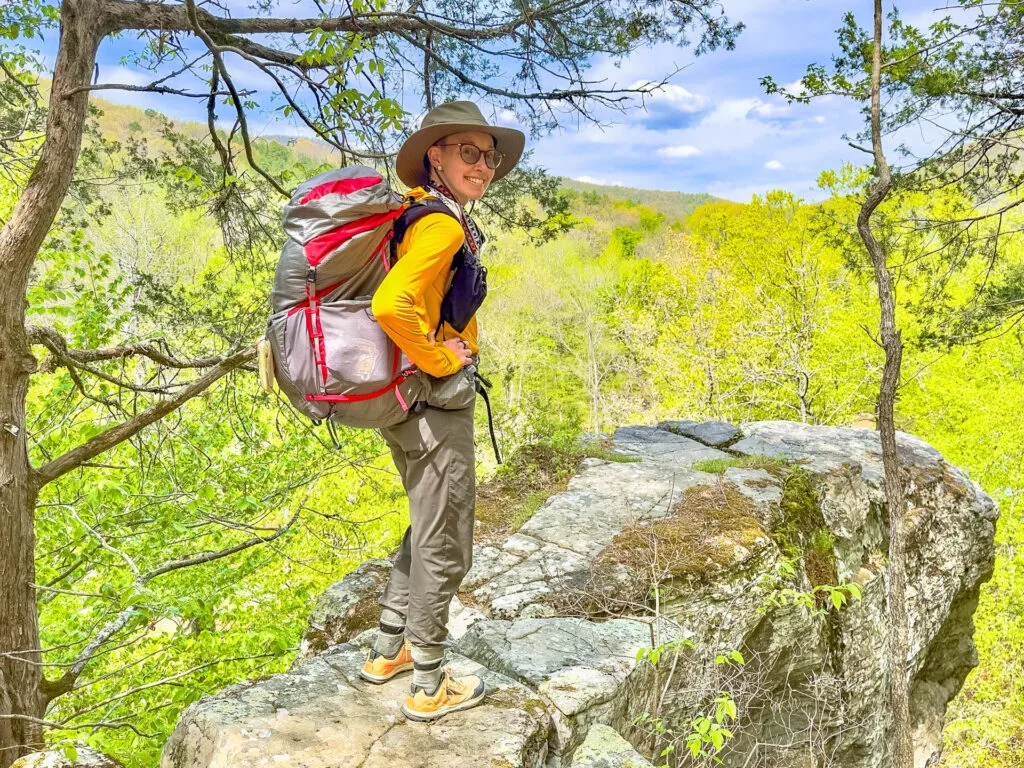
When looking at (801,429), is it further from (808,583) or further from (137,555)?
(137,555)

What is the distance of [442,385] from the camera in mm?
2436

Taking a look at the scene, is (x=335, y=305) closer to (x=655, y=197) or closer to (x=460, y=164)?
(x=460, y=164)

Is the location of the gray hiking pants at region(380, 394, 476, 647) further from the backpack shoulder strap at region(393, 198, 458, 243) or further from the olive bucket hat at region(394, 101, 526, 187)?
the olive bucket hat at region(394, 101, 526, 187)

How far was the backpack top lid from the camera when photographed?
218 centimetres

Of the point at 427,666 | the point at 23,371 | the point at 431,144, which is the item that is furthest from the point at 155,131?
the point at 427,666

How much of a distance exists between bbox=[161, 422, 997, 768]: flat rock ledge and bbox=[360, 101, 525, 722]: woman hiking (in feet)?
1.29

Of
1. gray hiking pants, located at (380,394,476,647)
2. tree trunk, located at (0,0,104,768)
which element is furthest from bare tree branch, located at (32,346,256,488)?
gray hiking pants, located at (380,394,476,647)

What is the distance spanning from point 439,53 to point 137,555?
530 cm

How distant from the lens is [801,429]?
25.5 ft

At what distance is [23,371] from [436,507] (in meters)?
2.89

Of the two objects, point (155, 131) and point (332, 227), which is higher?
point (155, 131)

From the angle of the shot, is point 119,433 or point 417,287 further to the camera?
point 119,433

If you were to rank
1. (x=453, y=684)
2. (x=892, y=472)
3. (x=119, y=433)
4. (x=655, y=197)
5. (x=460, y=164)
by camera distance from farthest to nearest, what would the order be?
1. (x=655, y=197)
2. (x=892, y=472)
3. (x=119, y=433)
4. (x=453, y=684)
5. (x=460, y=164)

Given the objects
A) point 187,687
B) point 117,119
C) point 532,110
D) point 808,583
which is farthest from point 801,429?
point 117,119
